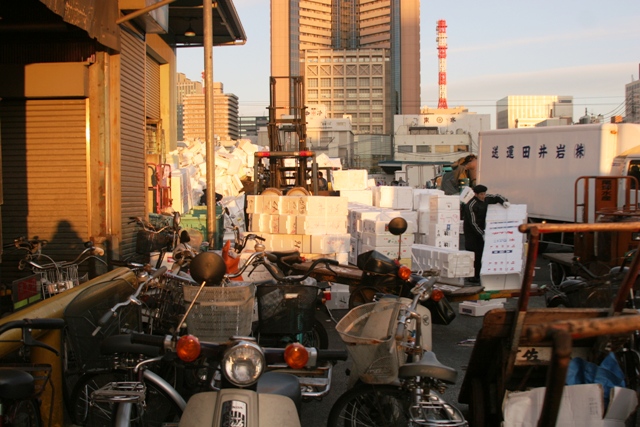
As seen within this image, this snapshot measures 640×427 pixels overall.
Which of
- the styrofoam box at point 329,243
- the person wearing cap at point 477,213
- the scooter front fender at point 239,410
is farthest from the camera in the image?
the person wearing cap at point 477,213

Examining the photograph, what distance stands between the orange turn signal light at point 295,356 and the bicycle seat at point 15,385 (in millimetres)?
1339

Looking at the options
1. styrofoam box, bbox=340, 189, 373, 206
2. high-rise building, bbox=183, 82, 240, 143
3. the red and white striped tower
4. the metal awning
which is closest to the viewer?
styrofoam box, bbox=340, 189, 373, 206

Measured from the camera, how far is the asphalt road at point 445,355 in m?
6.23

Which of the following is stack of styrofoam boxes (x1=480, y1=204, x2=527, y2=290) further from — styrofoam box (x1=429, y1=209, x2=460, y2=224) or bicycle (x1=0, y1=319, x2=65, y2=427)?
bicycle (x1=0, y1=319, x2=65, y2=427)

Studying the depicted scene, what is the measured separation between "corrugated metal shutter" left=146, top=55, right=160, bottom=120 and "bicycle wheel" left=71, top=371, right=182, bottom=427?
1505 centimetres

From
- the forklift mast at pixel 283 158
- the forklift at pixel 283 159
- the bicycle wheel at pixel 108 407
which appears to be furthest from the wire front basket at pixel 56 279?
the forklift mast at pixel 283 158

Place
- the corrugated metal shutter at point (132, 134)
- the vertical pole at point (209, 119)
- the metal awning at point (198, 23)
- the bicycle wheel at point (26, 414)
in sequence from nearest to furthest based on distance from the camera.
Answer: the bicycle wheel at point (26, 414), the corrugated metal shutter at point (132, 134), the vertical pole at point (209, 119), the metal awning at point (198, 23)

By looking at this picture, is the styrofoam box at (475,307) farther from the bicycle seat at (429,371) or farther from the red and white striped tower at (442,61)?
the red and white striped tower at (442,61)

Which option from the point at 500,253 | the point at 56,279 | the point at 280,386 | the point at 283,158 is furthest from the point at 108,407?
the point at 283,158

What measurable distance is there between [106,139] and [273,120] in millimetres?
8614

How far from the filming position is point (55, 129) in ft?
36.6

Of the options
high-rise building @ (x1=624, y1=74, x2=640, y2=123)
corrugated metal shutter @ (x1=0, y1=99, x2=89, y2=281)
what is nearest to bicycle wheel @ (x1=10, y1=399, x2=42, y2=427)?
corrugated metal shutter @ (x1=0, y1=99, x2=89, y2=281)

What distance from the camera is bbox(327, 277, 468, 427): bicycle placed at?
164 inches

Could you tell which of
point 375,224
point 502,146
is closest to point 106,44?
point 375,224
